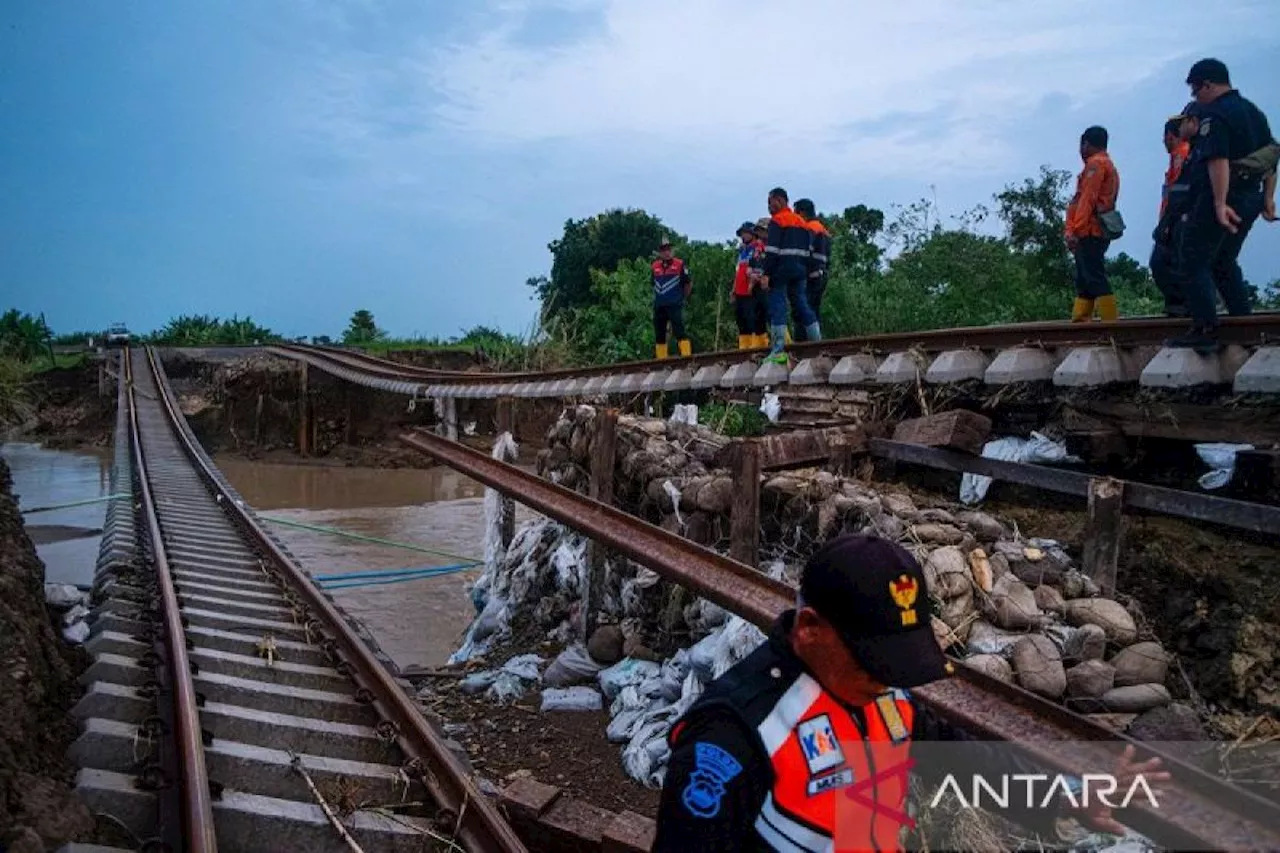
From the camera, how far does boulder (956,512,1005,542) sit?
5641mm

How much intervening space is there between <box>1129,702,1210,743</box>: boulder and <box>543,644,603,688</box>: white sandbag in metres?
3.75

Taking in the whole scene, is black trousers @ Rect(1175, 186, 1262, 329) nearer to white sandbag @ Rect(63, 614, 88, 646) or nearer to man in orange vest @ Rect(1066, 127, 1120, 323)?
man in orange vest @ Rect(1066, 127, 1120, 323)

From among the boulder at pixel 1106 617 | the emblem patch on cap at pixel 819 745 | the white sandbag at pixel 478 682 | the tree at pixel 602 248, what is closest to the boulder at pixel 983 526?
the boulder at pixel 1106 617

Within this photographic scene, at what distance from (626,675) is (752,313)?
6565 millimetres

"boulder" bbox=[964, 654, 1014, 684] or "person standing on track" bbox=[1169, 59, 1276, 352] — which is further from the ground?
"person standing on track" bbox=[1169, 59, 1276, 352]

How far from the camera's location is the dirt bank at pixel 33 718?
9.75ft

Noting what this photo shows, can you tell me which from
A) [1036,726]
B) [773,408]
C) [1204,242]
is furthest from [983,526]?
[773,408]

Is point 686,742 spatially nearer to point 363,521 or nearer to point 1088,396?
point 1088,396

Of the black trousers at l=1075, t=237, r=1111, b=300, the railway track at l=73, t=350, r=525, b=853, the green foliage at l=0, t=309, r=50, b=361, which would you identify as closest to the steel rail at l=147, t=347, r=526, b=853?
the railway track at l=73, t=350, r=525, b=853

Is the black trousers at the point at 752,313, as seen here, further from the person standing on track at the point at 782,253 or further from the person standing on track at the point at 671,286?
the person standing on track at the point at 782,253

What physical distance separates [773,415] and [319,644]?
499cm

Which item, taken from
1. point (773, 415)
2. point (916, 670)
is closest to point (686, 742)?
point (916, 670)

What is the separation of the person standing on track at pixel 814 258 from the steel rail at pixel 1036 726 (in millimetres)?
5916

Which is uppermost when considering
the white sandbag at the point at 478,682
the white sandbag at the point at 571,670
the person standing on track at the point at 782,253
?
the person standing on track at the point at 782,253
